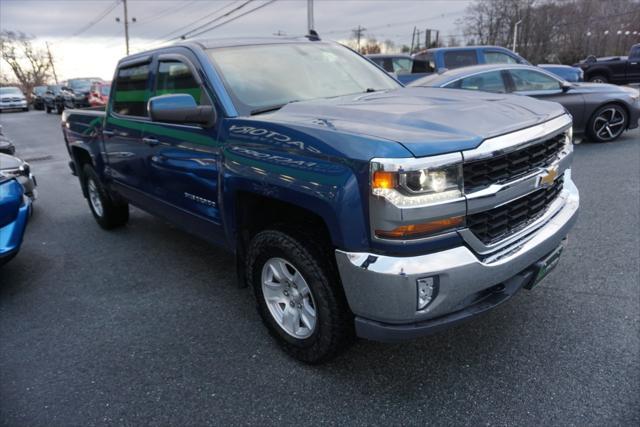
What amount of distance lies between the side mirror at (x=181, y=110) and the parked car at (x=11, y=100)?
3448 cm

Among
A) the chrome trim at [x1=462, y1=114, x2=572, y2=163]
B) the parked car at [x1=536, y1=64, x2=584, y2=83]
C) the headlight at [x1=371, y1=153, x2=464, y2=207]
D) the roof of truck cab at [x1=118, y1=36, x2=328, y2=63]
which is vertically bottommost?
the headlight at [x1=371, y1=153, x2=464, y2=207]

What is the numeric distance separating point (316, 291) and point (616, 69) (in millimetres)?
21212

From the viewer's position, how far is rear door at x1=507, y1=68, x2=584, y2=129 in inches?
316

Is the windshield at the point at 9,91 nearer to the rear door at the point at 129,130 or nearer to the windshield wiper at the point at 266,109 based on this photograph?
the rear door at the point at 129,130

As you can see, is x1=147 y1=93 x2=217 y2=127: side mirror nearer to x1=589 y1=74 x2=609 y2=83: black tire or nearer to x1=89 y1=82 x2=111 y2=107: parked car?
x1=89 y1=82 x2=111 y2=107: parked car

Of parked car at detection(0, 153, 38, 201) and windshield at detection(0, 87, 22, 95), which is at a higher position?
windshield at detection(0, 87, 22, 95)

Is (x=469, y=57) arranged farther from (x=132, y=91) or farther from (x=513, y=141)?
(x=513, y=141)

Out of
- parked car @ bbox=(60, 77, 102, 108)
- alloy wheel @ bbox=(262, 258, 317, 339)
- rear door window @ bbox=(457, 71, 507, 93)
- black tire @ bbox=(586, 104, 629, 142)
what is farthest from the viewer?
parked car @ bbox=(60, 77, 102, 108)

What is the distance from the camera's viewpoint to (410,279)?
2002 mm

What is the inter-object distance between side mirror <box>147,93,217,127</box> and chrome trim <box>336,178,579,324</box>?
53.6 inches

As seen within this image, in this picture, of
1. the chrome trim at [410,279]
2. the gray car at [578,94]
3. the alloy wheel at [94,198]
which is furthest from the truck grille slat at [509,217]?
the gray car at [578,94]

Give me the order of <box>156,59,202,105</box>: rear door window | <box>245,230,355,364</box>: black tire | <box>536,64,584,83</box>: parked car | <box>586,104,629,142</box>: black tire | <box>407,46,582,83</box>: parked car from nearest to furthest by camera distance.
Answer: <box>245,230,355,364</box>: black tire, <box>156,59,202,105</box>: rear door window, <box>586,104,629,142</box>: black tire, <box>407,46,582,83</box>: parked car, <box>536,64,584,83</box>: parked car

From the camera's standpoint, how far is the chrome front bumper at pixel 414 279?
2.03 m

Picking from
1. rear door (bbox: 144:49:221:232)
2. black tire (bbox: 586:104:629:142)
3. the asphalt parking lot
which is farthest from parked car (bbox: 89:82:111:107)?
black tire (bbox: 586:104:629:142)
